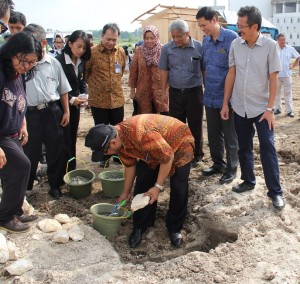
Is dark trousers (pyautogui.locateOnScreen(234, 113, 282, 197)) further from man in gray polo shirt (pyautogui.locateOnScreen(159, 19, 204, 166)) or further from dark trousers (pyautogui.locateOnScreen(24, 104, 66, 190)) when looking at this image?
dark trousers (pyautogui.locateOnScreen(24, 104, 66, 190))

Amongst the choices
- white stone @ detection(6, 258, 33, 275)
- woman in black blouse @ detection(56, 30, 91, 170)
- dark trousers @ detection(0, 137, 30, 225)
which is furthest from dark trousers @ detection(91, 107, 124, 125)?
white stone @ detection(6, 258, 33, 275)

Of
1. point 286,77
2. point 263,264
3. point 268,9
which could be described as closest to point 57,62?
point 263,264

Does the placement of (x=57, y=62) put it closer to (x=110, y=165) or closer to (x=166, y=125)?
(x=166, y=125)

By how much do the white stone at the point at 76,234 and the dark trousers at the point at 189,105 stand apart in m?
2.19

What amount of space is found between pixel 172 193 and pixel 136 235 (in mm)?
559

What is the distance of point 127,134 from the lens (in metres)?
3.13

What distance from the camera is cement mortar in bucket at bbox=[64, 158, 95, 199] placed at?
14.6 feet

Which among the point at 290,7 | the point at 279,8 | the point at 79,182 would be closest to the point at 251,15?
the point at 79,182

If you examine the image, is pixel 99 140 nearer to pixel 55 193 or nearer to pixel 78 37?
pixel 55 193

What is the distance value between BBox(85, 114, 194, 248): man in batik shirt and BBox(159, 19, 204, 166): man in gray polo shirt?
153 centimetres

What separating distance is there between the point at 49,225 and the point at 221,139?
2378mm

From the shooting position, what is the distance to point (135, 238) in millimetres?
3707

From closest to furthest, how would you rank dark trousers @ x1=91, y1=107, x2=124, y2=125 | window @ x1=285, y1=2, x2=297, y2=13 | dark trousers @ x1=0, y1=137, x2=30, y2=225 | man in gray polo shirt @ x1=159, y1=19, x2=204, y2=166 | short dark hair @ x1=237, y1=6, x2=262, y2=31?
1. dark trousers @ x1=0, y1=137, x2=30, y2=225
2. short dark hair @ x1=237, y1=6, x2=262, y2=31
3. man in gray polo shirt @ x1=159, y1=19, x2=204, y2=166
4. dark trousers @ x1=91, y1=107, x2=124, y2=125
5. window @ x1=285, y1=2, x2=297, y2=13

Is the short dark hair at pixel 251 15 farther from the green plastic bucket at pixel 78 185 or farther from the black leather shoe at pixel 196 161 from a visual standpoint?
the green plastic bucket at pixel 78 185
